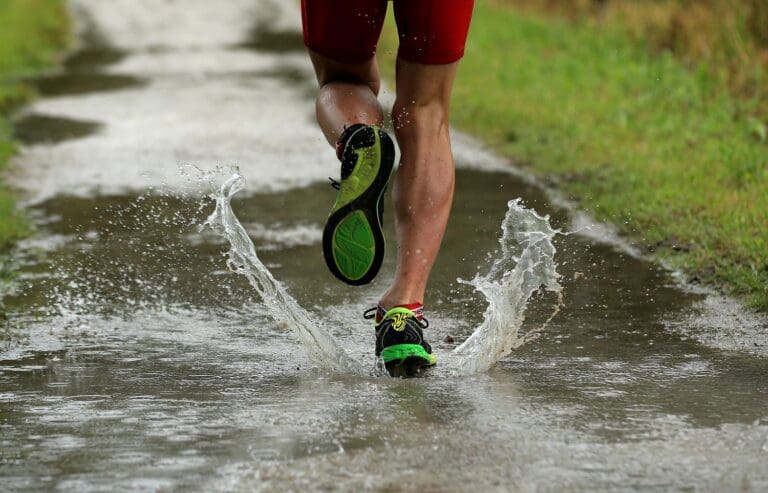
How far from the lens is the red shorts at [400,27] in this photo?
3695mm

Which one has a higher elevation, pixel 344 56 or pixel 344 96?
pixel 344 56

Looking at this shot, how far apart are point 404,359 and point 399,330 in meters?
0.09

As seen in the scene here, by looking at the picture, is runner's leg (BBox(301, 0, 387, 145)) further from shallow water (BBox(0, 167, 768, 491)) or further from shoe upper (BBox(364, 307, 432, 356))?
shallow water (BBox(0, 167, 768, 491))

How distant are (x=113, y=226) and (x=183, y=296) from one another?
1.25m

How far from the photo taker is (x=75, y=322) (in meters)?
4.35

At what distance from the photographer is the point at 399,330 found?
3678mm

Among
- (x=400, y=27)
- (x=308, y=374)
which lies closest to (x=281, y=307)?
(x=308, y=374)

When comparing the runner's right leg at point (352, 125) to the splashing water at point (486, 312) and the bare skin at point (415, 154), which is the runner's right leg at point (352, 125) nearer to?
the bare skin at point (415, 154)

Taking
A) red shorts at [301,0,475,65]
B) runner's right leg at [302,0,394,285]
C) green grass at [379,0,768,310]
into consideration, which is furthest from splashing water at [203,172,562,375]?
green grass at [379,0,768,310]

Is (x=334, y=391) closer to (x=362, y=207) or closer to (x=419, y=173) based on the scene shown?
(x=362, y=207)

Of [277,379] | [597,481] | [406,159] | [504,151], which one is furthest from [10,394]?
[504,151]

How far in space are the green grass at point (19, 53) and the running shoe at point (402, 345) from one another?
7.58ft

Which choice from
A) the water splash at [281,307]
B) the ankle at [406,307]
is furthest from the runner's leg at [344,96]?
the ankle at [406,307]

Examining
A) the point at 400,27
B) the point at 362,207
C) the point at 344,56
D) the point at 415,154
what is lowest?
the point at 362,207
